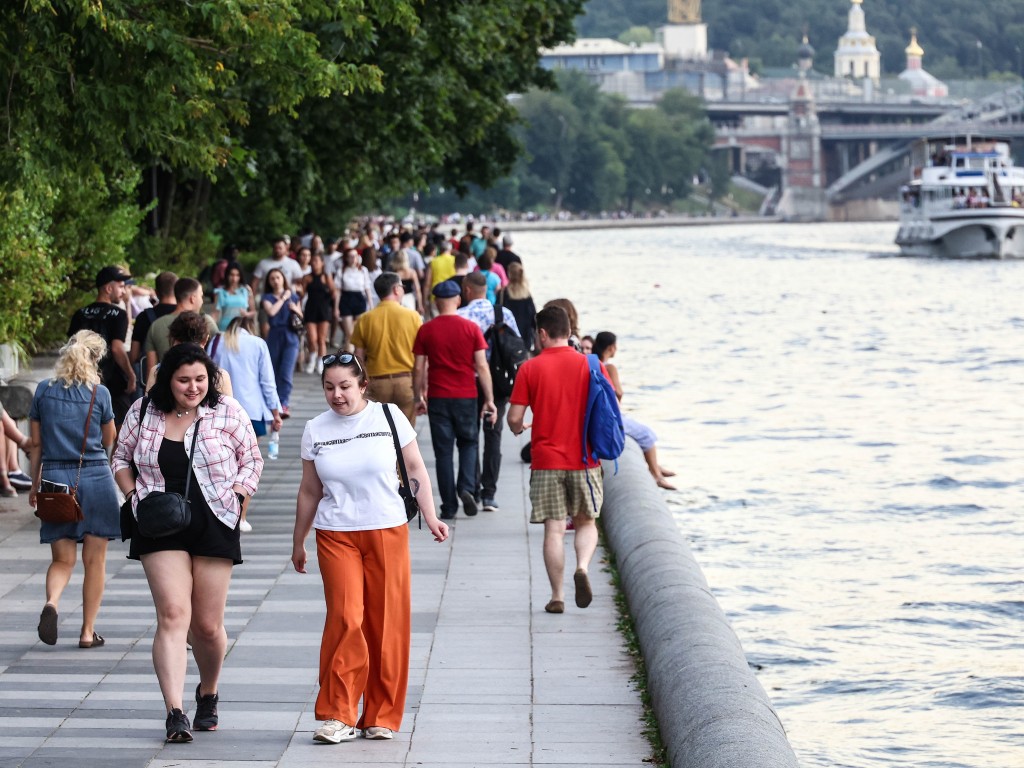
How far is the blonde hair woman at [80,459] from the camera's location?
853cm

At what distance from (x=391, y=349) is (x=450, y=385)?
58 centimetres

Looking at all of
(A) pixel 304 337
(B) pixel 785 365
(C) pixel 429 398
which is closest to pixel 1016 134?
(B) pixel 785 365

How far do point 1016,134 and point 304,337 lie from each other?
6030 inches

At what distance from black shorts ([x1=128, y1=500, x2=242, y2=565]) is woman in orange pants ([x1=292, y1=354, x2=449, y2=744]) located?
0.91 ft

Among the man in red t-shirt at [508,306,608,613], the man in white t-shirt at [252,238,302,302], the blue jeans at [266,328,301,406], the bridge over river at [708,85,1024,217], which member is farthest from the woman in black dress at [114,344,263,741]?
the bridge over river at [708,85,1024,217]

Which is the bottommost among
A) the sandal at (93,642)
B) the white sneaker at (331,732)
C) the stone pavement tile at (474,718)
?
the stone pavement tile at (474,718)

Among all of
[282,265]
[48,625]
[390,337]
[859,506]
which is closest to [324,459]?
[48,625]

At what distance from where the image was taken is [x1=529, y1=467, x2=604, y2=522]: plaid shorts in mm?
9438

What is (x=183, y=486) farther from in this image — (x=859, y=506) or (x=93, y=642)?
(x=859, y=506)

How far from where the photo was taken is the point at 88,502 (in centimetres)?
863

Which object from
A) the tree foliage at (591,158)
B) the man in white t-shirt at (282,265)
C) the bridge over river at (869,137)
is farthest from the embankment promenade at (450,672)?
the bridge over river at (869,137)

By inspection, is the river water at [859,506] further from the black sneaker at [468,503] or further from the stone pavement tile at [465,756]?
the stone pavement tile at [465,756]

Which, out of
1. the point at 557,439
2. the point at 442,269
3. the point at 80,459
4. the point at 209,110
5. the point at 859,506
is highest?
the point at 209,110

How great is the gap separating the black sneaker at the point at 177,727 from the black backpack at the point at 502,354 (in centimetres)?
575
